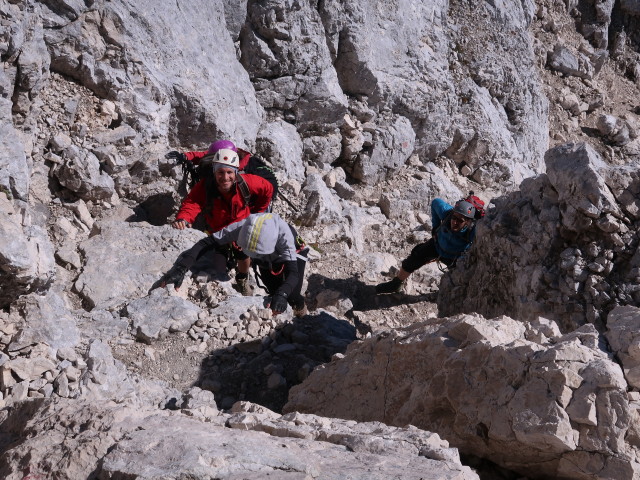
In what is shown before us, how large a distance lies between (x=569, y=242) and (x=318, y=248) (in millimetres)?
4766

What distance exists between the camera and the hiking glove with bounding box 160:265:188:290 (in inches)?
283

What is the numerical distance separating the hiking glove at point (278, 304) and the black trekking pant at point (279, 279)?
373mm

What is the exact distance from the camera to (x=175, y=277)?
7207 mm

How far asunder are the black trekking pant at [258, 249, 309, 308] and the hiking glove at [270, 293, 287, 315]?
37 cm

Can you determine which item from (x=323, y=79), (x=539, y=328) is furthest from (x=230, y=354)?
(x=323, y=79)

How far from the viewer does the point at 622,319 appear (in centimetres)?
421

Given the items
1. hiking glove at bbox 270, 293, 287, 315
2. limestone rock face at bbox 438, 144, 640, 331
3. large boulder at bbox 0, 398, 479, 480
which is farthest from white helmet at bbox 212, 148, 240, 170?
large boulder at bbox 0, 398, 479, 480

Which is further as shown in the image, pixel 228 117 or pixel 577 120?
pixel 577 120

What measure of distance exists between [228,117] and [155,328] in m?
4.74

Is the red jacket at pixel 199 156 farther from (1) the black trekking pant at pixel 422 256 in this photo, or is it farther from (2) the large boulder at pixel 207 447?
(2) the large boulder at pixel 207 447

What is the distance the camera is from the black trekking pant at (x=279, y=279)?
24.4 ft

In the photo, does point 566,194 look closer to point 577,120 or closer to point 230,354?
point 230,354

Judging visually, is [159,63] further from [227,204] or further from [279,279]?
[279,279]

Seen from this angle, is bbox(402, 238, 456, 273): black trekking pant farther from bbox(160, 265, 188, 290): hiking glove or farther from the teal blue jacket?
bbox(160, 265, 188, 290): hiking glove
